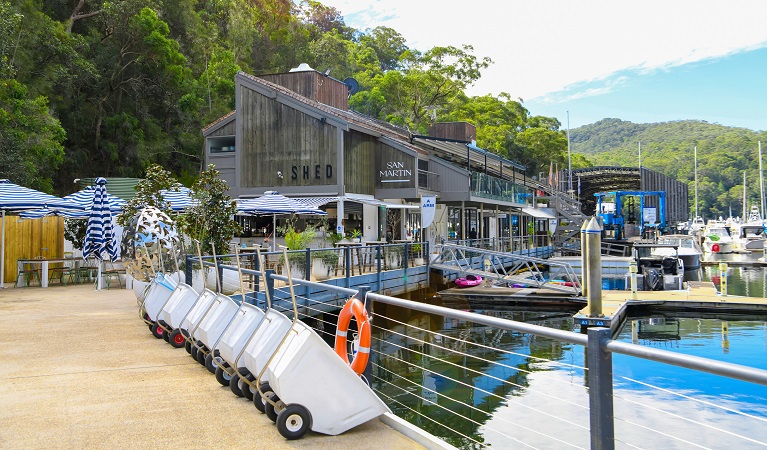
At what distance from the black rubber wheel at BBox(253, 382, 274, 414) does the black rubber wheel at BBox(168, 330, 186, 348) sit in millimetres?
3658

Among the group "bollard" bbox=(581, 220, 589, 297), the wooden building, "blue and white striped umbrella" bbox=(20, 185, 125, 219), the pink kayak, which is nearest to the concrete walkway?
"blue and white striped umbrella" bbox=(20, 185, 125, 219)

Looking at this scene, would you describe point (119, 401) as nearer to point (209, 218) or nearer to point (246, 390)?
point (246, 390)

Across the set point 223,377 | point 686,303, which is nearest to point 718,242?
point 686,303

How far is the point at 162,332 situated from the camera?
1009cm

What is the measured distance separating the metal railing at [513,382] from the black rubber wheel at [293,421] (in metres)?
0.92

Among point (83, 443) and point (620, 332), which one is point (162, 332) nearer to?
point (83, 443)

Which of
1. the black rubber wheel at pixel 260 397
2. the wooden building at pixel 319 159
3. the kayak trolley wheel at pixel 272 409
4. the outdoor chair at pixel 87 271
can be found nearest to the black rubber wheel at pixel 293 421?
the kayak trolley wheel at pixel 272 409

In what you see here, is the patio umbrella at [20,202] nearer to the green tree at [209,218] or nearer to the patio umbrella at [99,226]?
the patio umbrella at [99,226]

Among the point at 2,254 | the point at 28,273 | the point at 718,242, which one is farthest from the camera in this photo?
the point at 718,242

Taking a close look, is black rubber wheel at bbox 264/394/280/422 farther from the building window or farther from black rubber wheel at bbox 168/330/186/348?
the building window

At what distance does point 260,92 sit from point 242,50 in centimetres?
2745

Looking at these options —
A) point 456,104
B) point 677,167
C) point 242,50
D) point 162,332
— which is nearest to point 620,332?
point 162,332

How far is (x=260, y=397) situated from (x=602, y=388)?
11.3 ft

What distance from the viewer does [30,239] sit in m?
20.2
